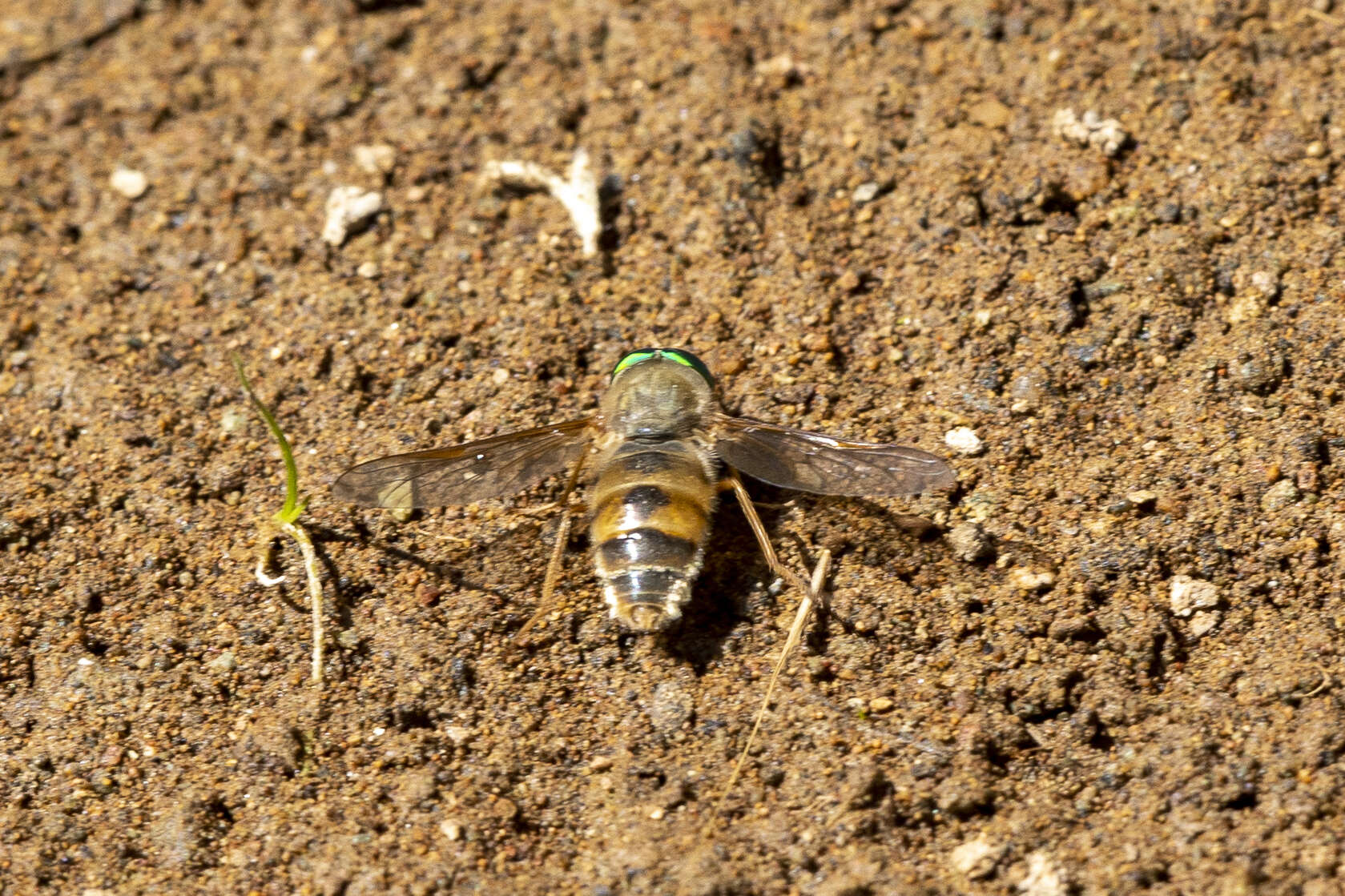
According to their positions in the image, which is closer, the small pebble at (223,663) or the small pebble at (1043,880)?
the small pebble at (1043,880)

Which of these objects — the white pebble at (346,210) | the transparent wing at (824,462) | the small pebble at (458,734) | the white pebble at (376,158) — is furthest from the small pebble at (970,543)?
the white pebble at (376,158)

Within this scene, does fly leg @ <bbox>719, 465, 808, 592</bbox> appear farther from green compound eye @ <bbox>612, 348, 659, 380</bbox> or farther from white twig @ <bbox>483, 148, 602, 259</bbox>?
white twig @ <bbox>483, 148, 602, 259</bbox>

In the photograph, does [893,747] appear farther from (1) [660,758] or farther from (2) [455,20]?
(2) [455,20]

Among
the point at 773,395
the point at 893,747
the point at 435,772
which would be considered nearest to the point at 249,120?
the point at 773,395

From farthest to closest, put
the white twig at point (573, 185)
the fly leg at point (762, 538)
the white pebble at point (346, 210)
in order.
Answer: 1. the white pebble at point (346, 210)
2. the white twig at point (573, 185)
3. the fly leg at point (762, 538)

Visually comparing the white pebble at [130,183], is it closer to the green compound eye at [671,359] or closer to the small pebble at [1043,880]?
the green compound eye at [671,359]

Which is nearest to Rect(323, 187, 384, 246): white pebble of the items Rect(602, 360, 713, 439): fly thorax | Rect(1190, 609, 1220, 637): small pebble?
Rect(602, 360, 713, 439): fly thorax
